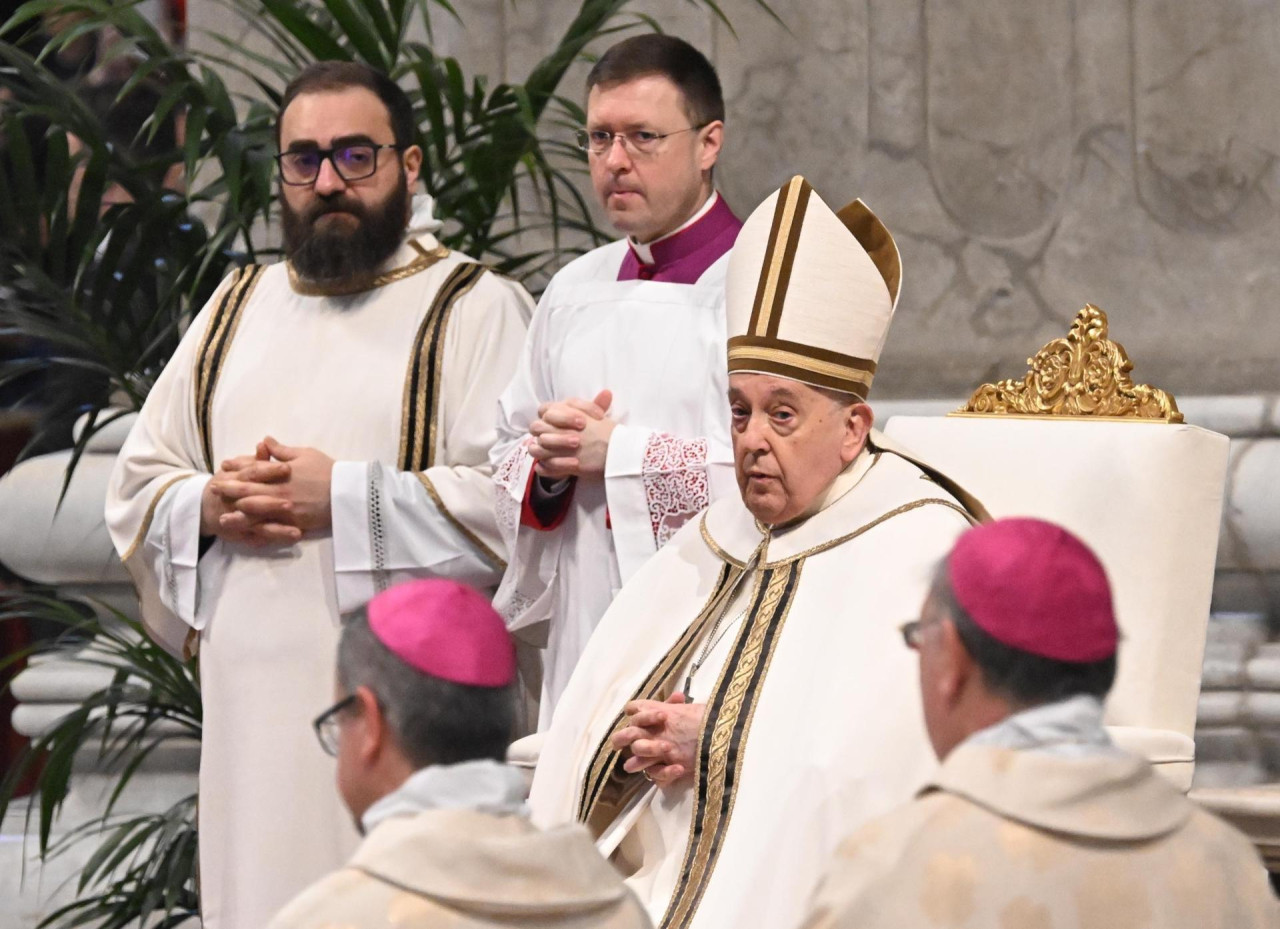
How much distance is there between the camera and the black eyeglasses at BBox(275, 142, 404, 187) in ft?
14.2

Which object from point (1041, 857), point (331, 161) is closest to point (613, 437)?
point (331, 161)

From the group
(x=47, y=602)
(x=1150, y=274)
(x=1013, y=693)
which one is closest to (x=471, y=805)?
(x=1013, y=693)

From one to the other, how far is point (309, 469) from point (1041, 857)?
8.17 ft

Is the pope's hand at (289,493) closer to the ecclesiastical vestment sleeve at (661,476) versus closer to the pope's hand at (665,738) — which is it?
the ecclesiastical vestment sleeve at (661,476)

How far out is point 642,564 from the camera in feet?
12.8

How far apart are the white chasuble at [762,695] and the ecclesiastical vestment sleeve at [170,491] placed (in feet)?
3.64

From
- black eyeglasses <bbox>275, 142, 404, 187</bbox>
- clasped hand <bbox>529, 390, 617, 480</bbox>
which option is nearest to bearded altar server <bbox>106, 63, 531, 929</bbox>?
black eyeglasses <bbox>275, 142, 404, 187</bbox>

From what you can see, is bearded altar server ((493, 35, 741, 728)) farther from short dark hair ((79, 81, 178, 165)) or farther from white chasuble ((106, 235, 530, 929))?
short dark hair ((79, 81, 178, 165))

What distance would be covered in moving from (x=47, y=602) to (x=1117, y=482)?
8.84 feet

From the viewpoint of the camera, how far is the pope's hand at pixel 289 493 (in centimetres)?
416

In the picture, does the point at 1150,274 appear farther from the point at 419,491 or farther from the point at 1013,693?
the point at 1013,693

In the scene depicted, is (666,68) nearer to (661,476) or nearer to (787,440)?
(661,476)

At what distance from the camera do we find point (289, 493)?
4172mm

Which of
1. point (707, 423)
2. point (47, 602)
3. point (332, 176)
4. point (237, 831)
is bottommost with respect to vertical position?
point (237, 831)
